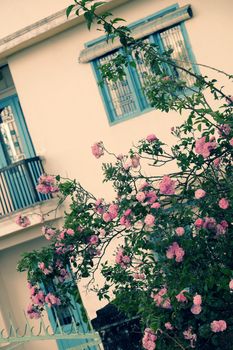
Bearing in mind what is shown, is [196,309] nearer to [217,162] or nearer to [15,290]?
[217,162]

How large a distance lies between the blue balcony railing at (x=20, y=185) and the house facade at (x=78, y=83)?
0.07 ft

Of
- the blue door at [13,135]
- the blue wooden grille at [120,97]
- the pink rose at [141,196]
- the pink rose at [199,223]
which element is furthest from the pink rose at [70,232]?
the blue door at [13,135]

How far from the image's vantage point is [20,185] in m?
15.4

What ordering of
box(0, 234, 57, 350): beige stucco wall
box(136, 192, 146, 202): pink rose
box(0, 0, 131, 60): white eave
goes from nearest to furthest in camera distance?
box(136, 192, 146, 202): pink rose < box(0, 0, 131, 60): white eave < box(0, 234, 57, 350): beige stucco wall

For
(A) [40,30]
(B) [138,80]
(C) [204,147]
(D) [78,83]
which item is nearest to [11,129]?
(D) [78,83]

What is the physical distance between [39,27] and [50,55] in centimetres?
74

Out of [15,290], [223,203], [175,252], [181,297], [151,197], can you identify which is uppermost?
[151,197]

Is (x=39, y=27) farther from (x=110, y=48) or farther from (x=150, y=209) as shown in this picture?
(x=150, y=209)

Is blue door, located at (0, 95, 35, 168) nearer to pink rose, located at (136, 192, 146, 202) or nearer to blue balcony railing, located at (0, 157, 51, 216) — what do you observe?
blue balcony railing, located at (0, 157, 51, 216)

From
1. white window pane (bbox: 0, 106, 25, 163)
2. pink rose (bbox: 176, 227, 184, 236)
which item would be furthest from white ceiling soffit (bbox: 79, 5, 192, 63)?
pink rose (bbox: 176, 227, 184, 236)

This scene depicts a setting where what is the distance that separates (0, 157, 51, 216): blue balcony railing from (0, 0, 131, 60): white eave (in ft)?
7.75

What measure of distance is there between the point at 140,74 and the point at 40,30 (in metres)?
2.22

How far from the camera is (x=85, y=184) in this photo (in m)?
15.0

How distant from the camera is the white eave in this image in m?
14.1
